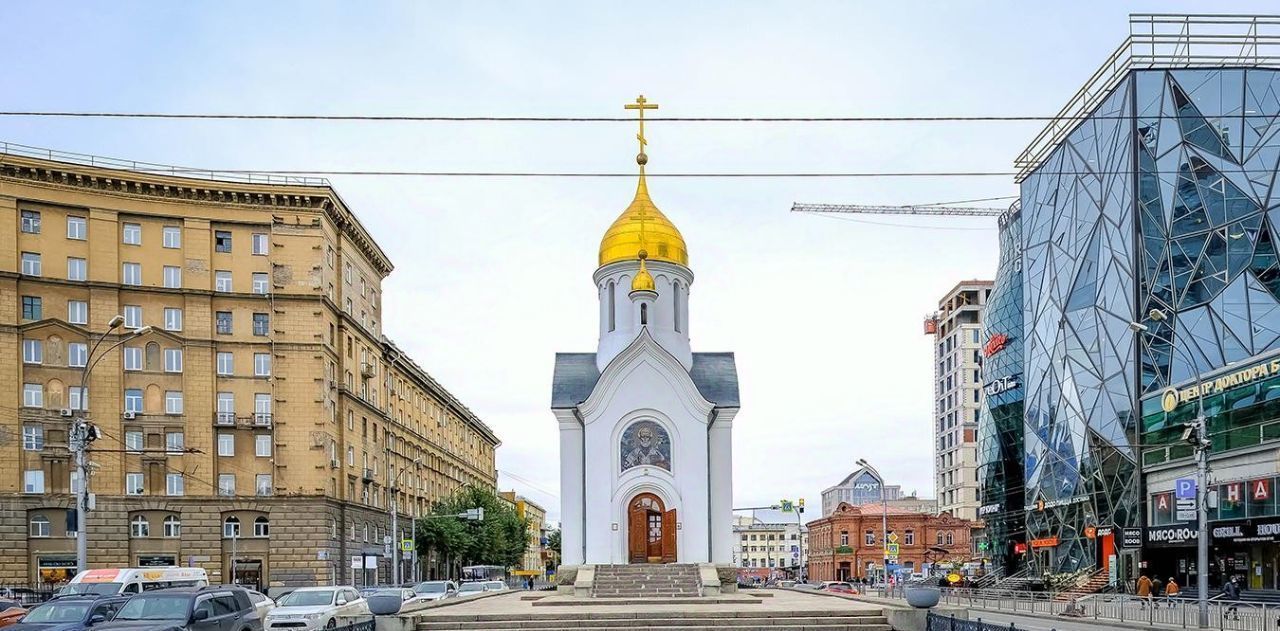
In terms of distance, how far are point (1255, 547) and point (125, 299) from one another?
170 ft

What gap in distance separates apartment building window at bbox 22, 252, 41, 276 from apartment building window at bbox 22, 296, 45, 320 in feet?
3.92

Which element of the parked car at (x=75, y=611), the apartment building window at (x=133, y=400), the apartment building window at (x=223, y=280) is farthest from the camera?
the apartment building window at (x=223, y=280)

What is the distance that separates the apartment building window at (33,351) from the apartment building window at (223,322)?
7996 mm

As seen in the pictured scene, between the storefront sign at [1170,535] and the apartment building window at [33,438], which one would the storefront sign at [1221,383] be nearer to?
the storefront sign at [1170,535]

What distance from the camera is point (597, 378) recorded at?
45.2m

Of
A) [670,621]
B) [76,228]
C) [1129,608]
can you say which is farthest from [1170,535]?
[76,228]

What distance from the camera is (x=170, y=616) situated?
20391 mm

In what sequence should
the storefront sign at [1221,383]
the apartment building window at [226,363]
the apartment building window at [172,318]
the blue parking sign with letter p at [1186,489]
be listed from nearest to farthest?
the blue parking sign with letter p at [1186,489]
the storefront sign at [1221,383]
the apartment building window at [172,318]
the apartment building window at [226,363]

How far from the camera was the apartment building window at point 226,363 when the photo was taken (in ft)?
192

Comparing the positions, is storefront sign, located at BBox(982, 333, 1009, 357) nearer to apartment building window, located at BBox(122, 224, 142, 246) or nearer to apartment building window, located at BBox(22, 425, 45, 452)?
apartment building window, located at BBox(122, 224, 142, 246)

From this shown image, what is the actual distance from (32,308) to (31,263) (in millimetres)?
2158

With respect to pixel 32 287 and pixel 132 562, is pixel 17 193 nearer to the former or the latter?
pixel 32 287

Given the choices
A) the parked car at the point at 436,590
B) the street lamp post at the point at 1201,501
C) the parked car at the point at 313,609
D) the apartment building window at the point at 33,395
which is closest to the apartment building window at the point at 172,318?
the apartment building window at the point at 33,395

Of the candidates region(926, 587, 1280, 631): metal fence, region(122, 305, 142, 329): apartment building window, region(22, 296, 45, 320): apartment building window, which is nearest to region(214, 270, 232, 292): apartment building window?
region(122, 305, 142, 329): apartment building window
